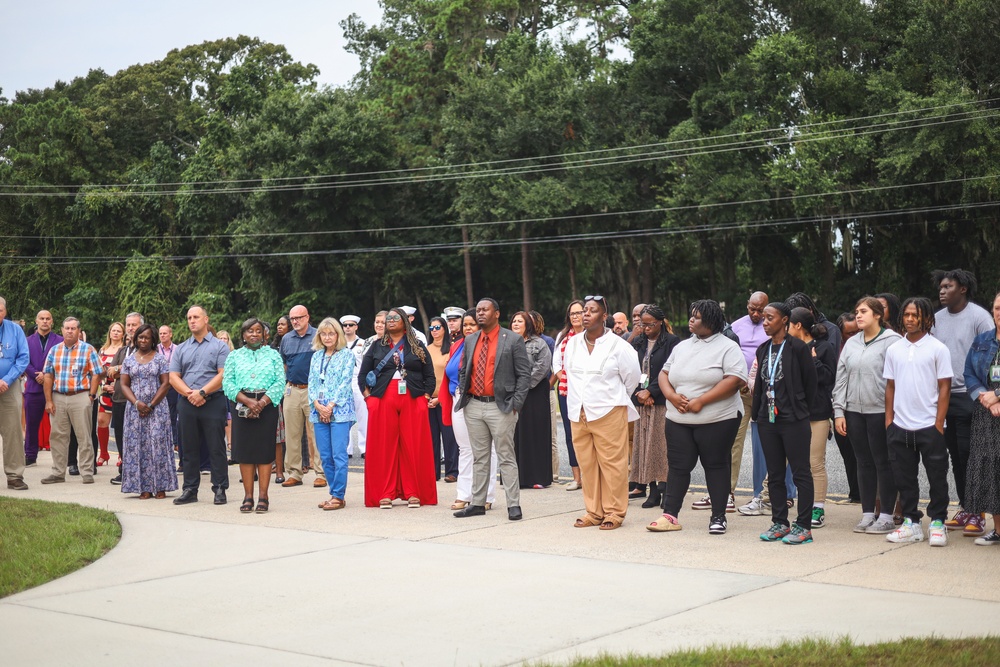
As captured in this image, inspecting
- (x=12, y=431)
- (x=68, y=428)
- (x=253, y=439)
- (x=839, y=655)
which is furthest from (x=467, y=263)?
(x=839, y=655)

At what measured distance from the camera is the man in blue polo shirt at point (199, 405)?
473 inches

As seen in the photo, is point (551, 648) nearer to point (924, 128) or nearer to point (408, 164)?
point (924, 128)

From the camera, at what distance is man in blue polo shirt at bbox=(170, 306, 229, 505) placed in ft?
39.4

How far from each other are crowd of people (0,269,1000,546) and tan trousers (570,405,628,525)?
2 cm

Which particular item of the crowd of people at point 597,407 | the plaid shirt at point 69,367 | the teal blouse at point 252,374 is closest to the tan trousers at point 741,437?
the crowd of people at point 597,407

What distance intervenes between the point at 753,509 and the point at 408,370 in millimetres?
3667

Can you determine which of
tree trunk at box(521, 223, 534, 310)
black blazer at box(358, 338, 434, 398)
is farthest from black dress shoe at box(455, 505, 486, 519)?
tree trunk at box(521, 223, 534, 310)

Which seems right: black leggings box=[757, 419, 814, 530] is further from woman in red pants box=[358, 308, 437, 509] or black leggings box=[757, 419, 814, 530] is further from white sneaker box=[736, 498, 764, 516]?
woman in red pants box=[358, 308, 437, 509]

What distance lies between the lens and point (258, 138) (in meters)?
51.4

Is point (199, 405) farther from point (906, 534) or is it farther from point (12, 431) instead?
point (906, 534)

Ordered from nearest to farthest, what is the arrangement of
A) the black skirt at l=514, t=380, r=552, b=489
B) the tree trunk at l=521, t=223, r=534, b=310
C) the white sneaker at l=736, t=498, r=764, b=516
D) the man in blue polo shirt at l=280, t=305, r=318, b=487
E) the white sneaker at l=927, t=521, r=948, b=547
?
the white sneaker at l=927, t=521, r=948, b=547
the white sneaker at l=736, t=498, r=764, b=516
the black skirt at l=514, t=380, r=552, b=489
the man in blue polo shirt at l=280, t=305, r=318, b=487
the tree trunk at l=521, t=223, r=534, b=310

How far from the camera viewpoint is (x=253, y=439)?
440 inches

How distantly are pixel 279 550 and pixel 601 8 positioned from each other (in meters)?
47.7

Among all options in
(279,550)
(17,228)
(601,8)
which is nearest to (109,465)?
(279,550)
